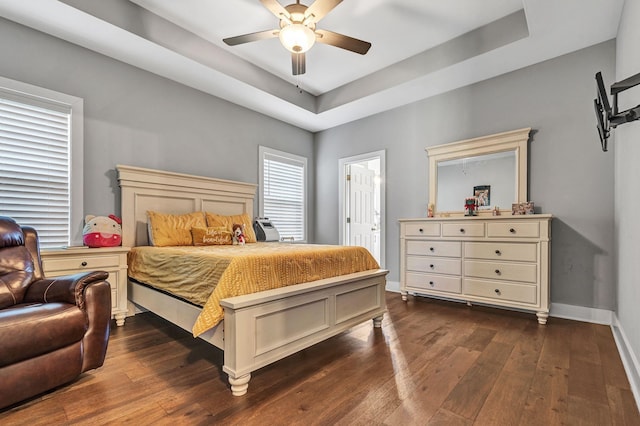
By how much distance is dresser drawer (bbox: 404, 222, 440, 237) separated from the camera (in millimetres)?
3557

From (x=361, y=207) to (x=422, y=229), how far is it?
1741 mm

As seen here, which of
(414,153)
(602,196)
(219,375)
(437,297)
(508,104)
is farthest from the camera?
(414,153)

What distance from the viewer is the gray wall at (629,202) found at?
183 centimetres

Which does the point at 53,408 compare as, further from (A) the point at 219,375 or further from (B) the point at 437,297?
(B) the point at 437,297

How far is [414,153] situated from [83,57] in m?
3.89

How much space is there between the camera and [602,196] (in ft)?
9.48

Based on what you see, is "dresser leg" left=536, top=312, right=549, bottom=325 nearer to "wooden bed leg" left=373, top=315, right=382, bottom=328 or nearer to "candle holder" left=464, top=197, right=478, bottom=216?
"candle holder" left=464, top=197, right=478, bottom=216

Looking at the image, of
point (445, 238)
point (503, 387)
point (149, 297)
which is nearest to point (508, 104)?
point (445, 238)

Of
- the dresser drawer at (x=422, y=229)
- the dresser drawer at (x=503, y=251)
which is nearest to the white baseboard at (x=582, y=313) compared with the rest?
the dresser drawer at (x=503, y=251)

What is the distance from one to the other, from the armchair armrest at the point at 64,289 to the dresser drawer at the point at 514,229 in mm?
3381

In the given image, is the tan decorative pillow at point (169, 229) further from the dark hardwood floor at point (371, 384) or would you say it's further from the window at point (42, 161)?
the dark hardwood floor at point (371, 384)

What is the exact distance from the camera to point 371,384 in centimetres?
179

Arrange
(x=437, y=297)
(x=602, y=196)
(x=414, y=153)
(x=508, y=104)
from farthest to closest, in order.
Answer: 1. (x=414, y=153)
2. (x=437, y=297)
3. (x=508, y=104)
4. (x=602, y=196)

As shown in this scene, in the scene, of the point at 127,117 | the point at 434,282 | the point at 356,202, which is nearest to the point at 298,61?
the point at 127,117
